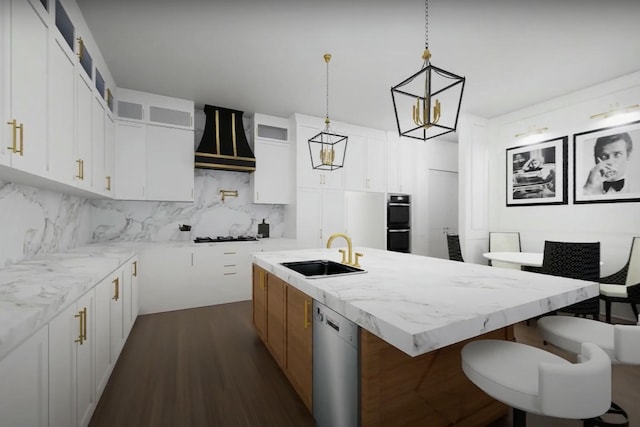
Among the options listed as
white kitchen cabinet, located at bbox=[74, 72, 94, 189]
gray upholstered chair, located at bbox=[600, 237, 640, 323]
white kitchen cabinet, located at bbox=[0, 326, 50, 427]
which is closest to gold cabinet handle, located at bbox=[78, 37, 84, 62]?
white kitchen cabinet, located at bbox=[74, 72, 94, 189]

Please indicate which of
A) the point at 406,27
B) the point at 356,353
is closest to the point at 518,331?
the point at 356,353

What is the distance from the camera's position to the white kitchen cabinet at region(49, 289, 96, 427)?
3.88 ft

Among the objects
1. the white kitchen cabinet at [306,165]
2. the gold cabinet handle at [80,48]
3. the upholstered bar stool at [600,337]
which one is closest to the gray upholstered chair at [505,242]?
the white kitchen cabinet at [306,165]

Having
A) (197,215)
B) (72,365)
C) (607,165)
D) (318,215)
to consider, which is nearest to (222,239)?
(197,215)

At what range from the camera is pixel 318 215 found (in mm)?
4859

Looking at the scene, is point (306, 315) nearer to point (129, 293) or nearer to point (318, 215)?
point (129, 293)

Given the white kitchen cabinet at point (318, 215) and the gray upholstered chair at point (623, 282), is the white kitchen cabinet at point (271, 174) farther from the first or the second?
the gray upholstered chair at point (623, 282)

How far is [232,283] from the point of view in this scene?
407cm

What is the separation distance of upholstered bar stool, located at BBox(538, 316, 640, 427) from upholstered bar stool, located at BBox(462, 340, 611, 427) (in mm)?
246

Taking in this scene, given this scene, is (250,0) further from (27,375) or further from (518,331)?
(518,331)

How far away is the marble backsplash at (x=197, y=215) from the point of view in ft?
12.8

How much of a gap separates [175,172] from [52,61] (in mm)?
2327

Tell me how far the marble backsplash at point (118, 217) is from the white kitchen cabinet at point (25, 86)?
0.66 meters

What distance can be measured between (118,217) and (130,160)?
32.9 inches
